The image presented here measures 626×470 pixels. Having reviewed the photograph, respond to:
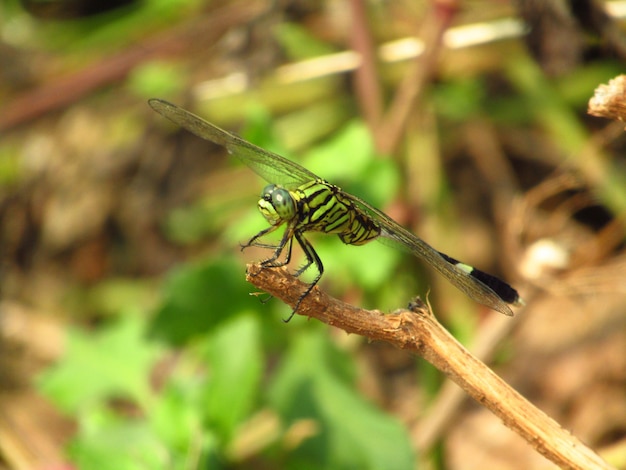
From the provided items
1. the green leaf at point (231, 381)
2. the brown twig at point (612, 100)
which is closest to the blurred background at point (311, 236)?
the green leaf at point (231, 381)

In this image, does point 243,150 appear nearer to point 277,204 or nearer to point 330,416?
point 277,204

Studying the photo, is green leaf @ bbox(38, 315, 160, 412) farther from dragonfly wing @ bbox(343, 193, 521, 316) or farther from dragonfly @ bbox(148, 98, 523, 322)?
dragonfly wing @ bbox(343, 193, 521, 316)

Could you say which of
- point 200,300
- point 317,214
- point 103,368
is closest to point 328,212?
point 317,214

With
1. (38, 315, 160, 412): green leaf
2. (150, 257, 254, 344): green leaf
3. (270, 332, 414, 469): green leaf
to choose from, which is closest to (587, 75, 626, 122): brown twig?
(270, 332, 414, 469): green leaf

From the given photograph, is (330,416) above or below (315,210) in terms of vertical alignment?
below

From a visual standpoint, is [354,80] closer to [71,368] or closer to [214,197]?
[214,197]
